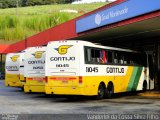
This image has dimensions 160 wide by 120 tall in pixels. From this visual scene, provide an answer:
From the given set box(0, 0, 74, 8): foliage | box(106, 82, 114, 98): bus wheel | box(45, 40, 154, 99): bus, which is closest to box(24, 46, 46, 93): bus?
box(45, 40, 154, 99): bus

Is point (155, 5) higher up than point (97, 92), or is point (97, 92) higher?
point (155, 5)

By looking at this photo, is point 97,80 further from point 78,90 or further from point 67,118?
point 67,118

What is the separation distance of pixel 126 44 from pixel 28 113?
1727 cm

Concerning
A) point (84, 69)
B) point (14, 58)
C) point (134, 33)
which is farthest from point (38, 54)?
point (14, 58)

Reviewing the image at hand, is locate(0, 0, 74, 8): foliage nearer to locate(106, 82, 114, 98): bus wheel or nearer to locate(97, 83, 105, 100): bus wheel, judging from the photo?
locate(106, 82, 114, 98): bus wheel

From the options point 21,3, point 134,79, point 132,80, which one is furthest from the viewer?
point 21,3

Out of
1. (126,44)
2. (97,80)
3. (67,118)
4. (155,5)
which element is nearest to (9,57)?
(126,44)

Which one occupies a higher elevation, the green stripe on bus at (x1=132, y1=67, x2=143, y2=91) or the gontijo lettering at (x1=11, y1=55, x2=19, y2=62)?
the gontijo lettering at (x1=11, y1=55, x2=19, y2=62)

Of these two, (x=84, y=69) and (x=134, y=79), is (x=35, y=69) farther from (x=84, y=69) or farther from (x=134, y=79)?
(x=134, y=79)

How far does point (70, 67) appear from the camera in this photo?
18328mm

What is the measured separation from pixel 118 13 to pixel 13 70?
36.3 feet

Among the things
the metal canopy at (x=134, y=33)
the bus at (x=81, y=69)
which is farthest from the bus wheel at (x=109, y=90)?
the metal canopy at (x=134, y=33)

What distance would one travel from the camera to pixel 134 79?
23.1m

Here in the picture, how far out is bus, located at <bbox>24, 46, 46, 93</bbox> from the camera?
21.6 meters
